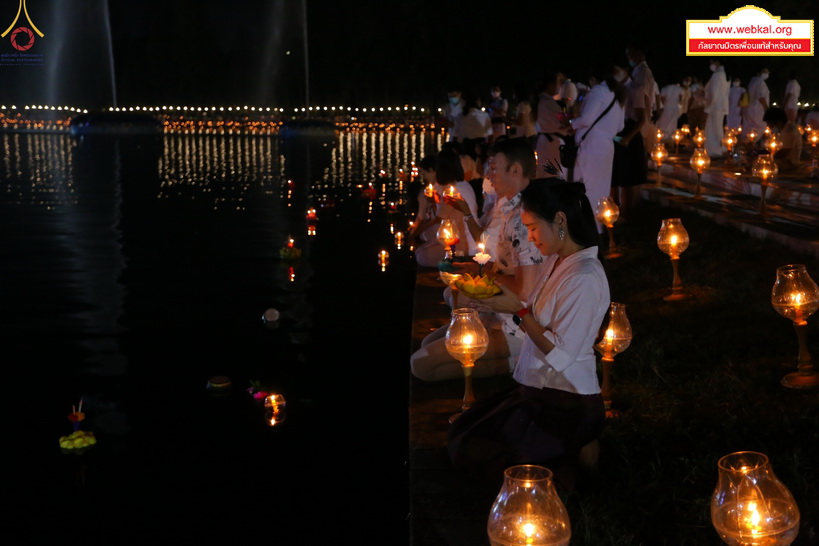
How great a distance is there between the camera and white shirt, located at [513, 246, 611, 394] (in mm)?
4191

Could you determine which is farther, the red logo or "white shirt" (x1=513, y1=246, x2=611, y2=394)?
the red logo

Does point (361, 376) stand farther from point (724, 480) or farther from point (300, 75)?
point (300, 75)

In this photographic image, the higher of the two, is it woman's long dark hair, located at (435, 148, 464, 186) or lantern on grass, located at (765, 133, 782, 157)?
lantern on grass, located at (765, 133, 782, 157)

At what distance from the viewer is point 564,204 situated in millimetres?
4258

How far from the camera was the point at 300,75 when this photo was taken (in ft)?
200

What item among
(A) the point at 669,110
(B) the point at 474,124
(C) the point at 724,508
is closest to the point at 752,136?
(A) the point at 669,110

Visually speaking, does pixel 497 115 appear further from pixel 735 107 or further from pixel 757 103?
pixel 757 103

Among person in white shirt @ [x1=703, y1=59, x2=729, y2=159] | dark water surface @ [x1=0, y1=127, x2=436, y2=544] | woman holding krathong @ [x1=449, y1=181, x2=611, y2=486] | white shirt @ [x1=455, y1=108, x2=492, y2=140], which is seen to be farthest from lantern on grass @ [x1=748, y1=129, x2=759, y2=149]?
Result: woman holding krathong @ [x1=449, y1=181, x2=611, y2=486]

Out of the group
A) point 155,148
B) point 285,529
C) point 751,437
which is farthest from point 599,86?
point 155,148

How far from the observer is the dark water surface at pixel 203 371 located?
5.23 m

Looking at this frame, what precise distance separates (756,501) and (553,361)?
1158mm

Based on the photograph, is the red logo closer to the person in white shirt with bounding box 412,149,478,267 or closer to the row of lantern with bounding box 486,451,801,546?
the person in white shirt with bounding box 412,149,478,267

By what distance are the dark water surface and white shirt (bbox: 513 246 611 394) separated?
47.4 inches

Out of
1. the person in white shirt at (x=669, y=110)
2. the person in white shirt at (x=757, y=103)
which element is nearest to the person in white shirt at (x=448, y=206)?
the person in white shirt at (x=669, y=110)
